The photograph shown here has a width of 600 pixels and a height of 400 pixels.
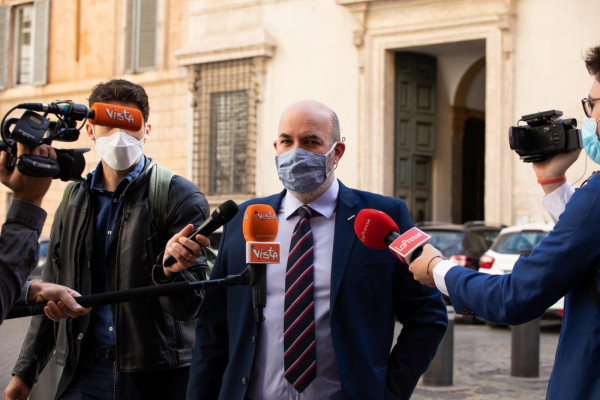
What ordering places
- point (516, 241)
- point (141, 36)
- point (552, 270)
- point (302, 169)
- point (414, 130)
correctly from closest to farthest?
point (552, 270) → point (302, 169) → point (516, 241) → point (414, 130) → point (141, 36)

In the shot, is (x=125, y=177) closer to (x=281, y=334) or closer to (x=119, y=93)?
(x=119, y=93)

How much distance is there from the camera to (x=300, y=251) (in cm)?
368

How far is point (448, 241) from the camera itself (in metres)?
16.0

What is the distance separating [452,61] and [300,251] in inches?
731

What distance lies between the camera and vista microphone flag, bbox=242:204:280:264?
10.2ft

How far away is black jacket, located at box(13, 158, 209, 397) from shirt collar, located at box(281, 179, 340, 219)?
444 mm

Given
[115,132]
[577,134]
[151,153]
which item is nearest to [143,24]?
[151,153]

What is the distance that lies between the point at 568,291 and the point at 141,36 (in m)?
22.3

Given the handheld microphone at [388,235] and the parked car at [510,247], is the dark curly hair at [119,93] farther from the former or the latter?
the parked car at [510,247]

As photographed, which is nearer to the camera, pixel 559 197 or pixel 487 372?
pixel 559 197

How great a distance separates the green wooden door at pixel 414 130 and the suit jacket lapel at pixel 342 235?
17221mm

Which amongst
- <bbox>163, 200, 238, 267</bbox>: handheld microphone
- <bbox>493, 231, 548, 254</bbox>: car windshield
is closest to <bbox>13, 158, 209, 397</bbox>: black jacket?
<bbox>163, 200, 238, 267</bbox>: handheld microphone

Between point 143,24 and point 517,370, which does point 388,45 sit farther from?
point 517,370

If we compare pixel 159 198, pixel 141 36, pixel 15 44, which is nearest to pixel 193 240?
pixel 159 198
